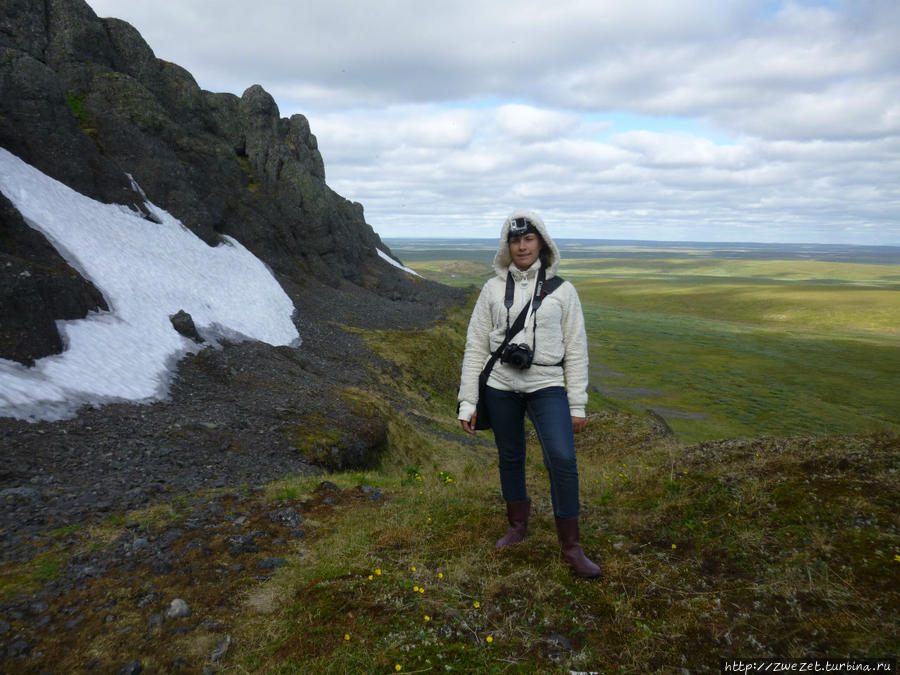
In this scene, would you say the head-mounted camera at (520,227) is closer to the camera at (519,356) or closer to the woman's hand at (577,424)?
the camera at (519,356)

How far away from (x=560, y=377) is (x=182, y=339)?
62.0 feet

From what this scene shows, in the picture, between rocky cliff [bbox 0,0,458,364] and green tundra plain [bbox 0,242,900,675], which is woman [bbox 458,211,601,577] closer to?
green tundra plain [bbox 0,242,900,675]

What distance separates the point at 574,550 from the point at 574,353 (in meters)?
2.49

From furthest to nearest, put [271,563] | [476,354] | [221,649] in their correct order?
[271,563] → [476,354] → [221,649]

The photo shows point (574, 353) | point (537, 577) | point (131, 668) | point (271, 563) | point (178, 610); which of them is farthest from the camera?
point (271, 563)

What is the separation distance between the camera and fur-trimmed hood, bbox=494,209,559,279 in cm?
626

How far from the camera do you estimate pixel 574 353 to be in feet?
20.3

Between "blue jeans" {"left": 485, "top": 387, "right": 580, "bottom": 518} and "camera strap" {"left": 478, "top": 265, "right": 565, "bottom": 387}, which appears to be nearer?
"blue jeans" {"left": 485, "top": 387, "right": 580, "bottom": 518}

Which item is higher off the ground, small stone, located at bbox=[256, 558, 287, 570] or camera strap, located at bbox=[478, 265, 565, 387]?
camera strap, located at bbox=[478, 265, 565, 387]

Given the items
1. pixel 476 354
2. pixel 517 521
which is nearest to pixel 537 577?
pixel 517 521

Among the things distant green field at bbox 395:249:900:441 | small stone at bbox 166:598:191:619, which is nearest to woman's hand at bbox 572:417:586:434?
small stone at bbox 166:598:191:619

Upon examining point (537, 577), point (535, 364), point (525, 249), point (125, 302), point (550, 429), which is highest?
point (525, 249)

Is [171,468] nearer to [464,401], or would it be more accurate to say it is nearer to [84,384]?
[84,384]

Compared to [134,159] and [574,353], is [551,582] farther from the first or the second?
[134,159]
